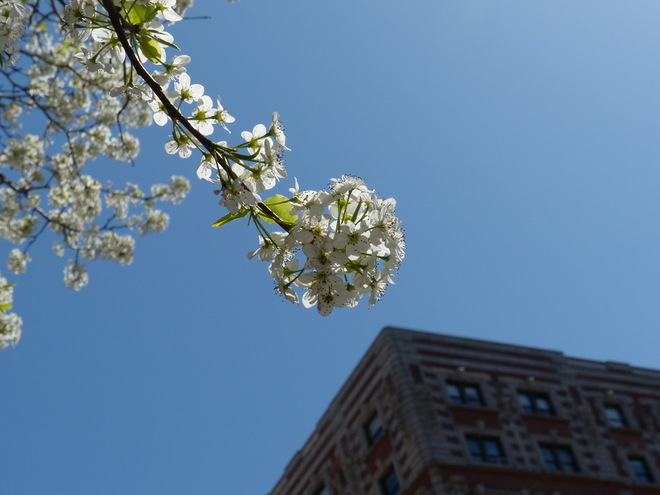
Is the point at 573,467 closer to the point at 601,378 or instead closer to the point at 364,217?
the point at 601,378

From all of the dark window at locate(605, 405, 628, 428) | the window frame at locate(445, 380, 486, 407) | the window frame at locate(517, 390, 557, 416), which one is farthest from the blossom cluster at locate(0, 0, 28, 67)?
the dark window at locate(605, 405, 628, 428)

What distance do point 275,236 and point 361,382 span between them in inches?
996

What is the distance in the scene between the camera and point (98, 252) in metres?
14.6

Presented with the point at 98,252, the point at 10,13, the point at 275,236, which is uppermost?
the point at 98,252

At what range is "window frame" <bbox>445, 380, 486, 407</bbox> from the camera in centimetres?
2555

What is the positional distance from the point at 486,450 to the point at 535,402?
3.62 meters

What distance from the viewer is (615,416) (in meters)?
A: 28.6

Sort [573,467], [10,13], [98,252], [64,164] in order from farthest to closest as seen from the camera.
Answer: [573,467] → [98,252] → [64,164] → [10,13]

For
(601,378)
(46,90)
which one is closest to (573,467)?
(601,378)

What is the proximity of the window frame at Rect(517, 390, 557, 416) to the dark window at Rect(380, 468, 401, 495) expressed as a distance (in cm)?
500

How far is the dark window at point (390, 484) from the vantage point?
24344 millimetres

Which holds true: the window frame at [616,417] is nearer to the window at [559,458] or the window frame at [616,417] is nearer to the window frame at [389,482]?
the window at [559,458]

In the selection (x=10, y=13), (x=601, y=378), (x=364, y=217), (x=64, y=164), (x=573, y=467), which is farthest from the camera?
(x=601, y=378)

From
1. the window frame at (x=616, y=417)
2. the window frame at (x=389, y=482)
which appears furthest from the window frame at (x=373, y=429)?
the window frame at (x=616, y=417)
